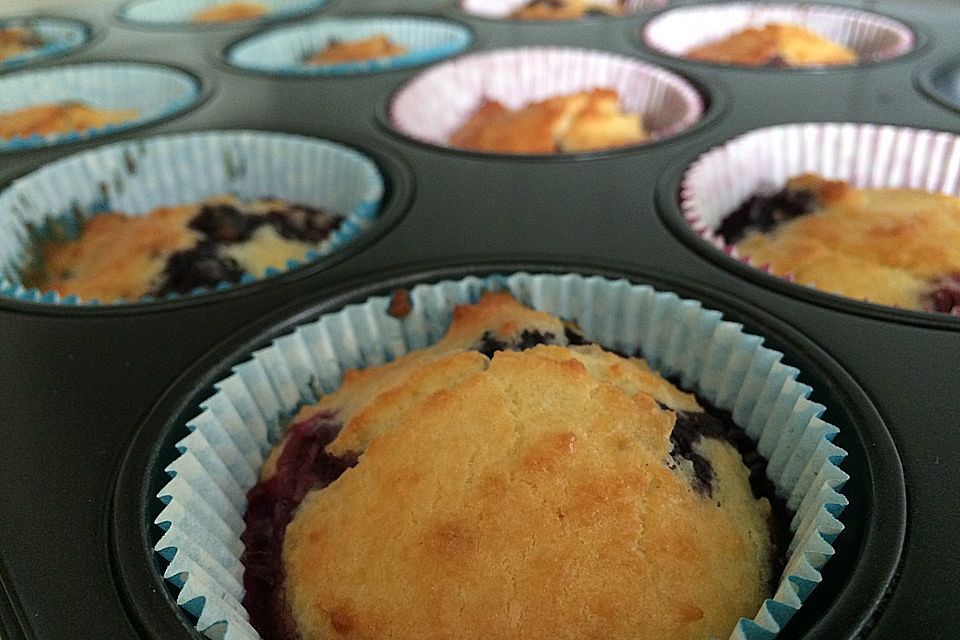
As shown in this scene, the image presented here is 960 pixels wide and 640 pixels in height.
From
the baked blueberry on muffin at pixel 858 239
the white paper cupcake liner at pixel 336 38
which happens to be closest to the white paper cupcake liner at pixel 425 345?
the baked blueberry on muffin at pixel 858 239

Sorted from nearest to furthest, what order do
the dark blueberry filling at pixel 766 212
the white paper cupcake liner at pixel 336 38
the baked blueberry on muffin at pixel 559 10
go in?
the dark blueberry filling at pixel 766 212, the white paper cupcake liner at pixel 336 38, the baked blueberry on muffin at pixel 559 10

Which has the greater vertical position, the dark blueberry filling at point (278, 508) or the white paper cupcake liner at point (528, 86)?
the white paper cupcake liner at point (528, 86)

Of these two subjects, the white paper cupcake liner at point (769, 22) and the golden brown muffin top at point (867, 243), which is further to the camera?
the white paper cupcake liner at point (769, 22)

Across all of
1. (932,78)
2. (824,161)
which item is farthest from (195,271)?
(932,78)

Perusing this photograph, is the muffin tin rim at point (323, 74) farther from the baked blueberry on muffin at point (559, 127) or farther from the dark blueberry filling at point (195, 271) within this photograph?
the dark blueberry filling at point (195, 271)

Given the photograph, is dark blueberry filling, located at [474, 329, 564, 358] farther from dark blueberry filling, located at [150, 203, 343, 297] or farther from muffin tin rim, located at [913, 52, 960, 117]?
muffin tin rim, located at [913, 52, 960, 117]

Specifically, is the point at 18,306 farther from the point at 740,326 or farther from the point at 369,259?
the point at 740,326
